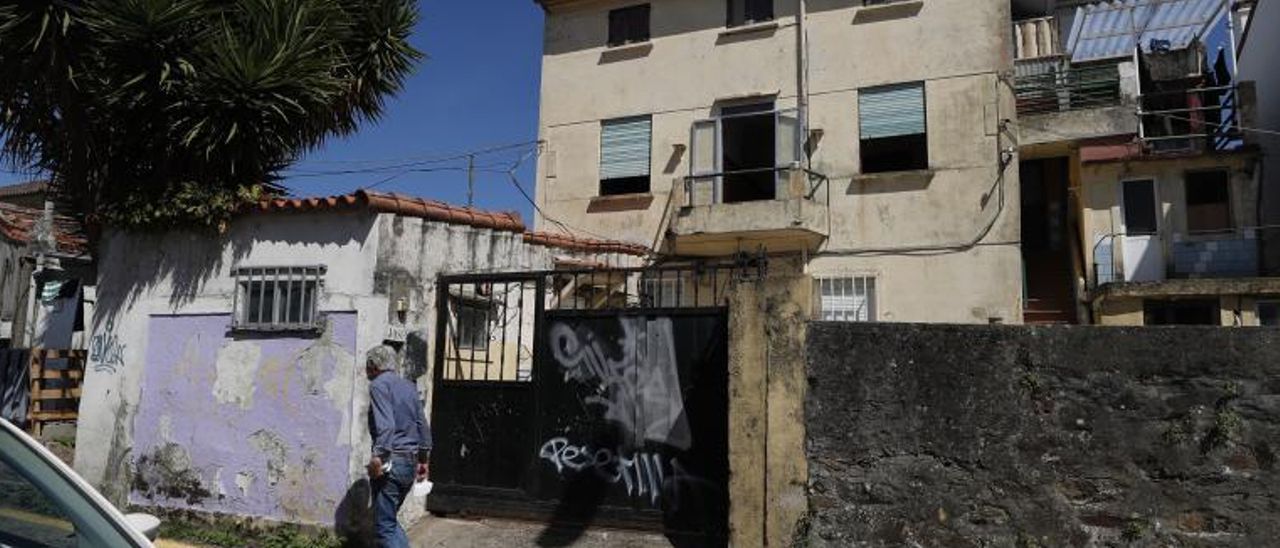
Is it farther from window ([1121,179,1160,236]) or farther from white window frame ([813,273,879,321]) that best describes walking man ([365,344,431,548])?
window ([1121,179,1160,236])

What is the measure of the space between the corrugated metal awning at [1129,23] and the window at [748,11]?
5.66 m

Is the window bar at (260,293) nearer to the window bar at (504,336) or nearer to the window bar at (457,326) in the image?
the window bar at (457,326)

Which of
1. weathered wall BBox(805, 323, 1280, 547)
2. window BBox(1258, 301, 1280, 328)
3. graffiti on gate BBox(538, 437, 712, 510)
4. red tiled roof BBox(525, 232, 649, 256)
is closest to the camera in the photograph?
weathered wall BBox(805, 323, 1280, 547)

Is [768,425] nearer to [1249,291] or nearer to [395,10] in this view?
[395,10]

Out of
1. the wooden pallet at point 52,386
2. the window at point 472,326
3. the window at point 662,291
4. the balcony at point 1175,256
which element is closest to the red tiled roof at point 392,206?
the window at point 472,326

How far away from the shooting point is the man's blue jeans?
6.15 metres

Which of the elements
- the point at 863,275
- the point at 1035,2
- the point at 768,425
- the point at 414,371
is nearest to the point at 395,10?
the point at 414,371

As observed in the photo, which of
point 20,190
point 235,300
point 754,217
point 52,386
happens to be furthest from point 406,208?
point 20,190

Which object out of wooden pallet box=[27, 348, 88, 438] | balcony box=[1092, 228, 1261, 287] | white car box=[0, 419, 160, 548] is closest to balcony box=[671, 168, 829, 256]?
balcony box=[1092, 228, 1261, 287]

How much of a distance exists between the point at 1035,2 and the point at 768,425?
1431 centimetres

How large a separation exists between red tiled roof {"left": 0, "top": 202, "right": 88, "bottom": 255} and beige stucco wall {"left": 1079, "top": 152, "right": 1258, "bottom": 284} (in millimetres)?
16154

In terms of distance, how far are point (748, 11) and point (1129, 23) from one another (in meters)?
6.87

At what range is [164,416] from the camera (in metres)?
8.09

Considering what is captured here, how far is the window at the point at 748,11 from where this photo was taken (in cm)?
1625
